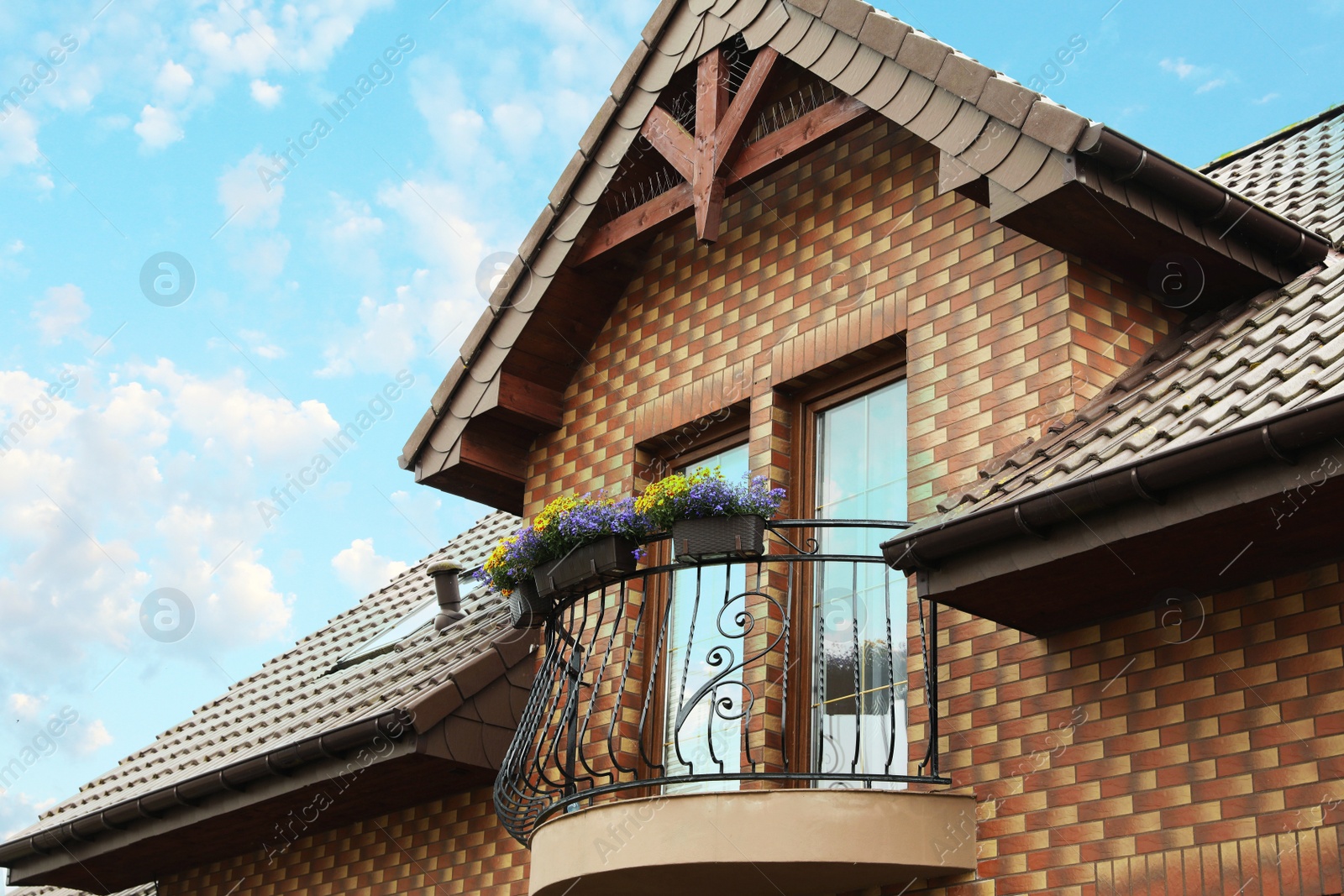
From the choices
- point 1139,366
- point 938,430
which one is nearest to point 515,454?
point 938,430

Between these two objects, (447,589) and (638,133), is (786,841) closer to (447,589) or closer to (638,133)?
(638,133)

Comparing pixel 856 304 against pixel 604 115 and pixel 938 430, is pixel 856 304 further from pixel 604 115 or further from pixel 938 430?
pixel 604 115

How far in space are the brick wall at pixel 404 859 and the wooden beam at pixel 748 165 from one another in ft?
11.5

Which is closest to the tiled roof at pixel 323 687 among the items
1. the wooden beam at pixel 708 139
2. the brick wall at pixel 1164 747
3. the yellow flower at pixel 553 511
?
the yellow flower at pixel 553 511

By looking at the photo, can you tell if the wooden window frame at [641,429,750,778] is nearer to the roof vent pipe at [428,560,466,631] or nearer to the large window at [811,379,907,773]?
the large window at [811,379,907,773]

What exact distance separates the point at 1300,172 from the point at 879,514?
396 centimetres

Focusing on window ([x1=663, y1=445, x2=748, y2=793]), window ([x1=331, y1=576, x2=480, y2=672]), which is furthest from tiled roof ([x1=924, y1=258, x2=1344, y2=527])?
window ([x1=331, y1=576, x2=480, y2=672])

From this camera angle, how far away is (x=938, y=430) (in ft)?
24.0

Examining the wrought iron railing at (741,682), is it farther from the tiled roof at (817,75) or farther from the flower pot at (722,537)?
the tiled roof at (817,75)

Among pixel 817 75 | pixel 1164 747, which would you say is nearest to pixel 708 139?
pixel 817 75

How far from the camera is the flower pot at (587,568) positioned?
7.22m

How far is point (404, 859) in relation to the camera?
9352mm

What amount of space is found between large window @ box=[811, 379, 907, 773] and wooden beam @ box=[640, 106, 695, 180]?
171 cm

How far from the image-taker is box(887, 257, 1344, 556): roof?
17.9 feet
